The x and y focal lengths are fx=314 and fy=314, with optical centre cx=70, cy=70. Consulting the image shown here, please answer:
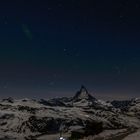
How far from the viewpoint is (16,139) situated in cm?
19388

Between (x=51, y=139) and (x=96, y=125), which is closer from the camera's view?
(x=96, y=125)

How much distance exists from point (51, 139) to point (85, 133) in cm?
4404

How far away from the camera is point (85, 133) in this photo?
148875mm

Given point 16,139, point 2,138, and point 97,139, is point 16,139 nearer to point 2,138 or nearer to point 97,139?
point 2,138

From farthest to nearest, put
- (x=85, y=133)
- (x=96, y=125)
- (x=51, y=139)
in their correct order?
(x=51, y=139) → (x=96, y=125) → (x=85, y=133)

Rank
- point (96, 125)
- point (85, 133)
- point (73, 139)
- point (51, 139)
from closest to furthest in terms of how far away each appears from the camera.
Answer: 1. point (73, 139)
2. point (85, 133)
3. point (96, 125)
4. point (51, 139)

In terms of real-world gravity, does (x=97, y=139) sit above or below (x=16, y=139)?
below

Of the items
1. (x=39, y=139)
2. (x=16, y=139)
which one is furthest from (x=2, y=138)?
(x=39, y=139)

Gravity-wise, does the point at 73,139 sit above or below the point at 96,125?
below

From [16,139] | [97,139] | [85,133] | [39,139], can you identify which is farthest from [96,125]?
[16,139]

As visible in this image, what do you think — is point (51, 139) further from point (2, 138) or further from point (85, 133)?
point (85, 133)

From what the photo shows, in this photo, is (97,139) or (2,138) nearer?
(97,139)

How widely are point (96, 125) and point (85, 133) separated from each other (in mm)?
17797

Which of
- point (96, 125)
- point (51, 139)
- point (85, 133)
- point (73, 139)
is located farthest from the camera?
point (51, 139)
